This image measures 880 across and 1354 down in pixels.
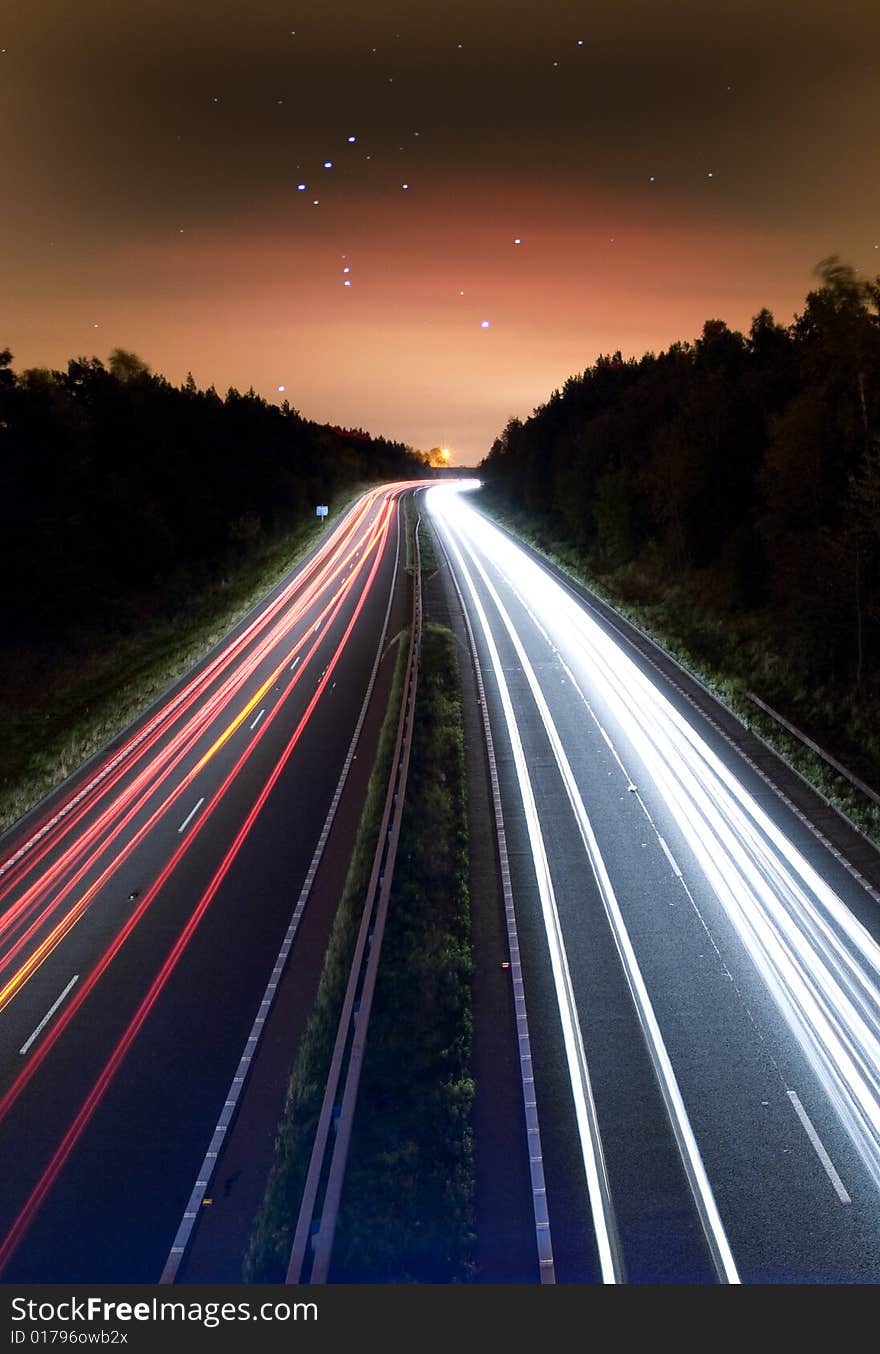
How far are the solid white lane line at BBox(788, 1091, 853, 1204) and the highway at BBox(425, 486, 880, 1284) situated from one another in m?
0.03

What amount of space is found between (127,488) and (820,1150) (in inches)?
2800

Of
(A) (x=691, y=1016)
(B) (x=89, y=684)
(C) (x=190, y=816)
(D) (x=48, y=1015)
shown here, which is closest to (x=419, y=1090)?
(A) (x=691, y=1016)

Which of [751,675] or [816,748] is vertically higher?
[751,675]

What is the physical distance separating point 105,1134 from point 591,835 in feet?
42.2

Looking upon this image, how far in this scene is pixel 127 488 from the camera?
72750 millimetres

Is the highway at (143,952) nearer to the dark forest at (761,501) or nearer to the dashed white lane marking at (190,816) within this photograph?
the dashed white lane marking at (190,816)

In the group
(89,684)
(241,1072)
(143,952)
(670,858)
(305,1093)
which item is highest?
(89,684)

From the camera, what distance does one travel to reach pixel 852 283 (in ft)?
118

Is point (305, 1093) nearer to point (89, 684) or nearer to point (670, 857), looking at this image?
point (670, 857)

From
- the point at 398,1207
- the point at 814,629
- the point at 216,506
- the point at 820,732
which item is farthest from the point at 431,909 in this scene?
the point at 216,506

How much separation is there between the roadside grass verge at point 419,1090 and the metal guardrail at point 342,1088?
421mm

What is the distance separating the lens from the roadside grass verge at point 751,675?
2609 centimetres

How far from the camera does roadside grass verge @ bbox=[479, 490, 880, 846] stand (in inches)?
1027

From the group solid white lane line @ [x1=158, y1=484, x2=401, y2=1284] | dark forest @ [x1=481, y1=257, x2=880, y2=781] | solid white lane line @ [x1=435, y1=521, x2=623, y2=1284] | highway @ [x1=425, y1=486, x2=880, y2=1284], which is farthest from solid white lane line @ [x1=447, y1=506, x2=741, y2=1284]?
dark forest @ [x1=481, y1=257, x2=880, y2=781]
